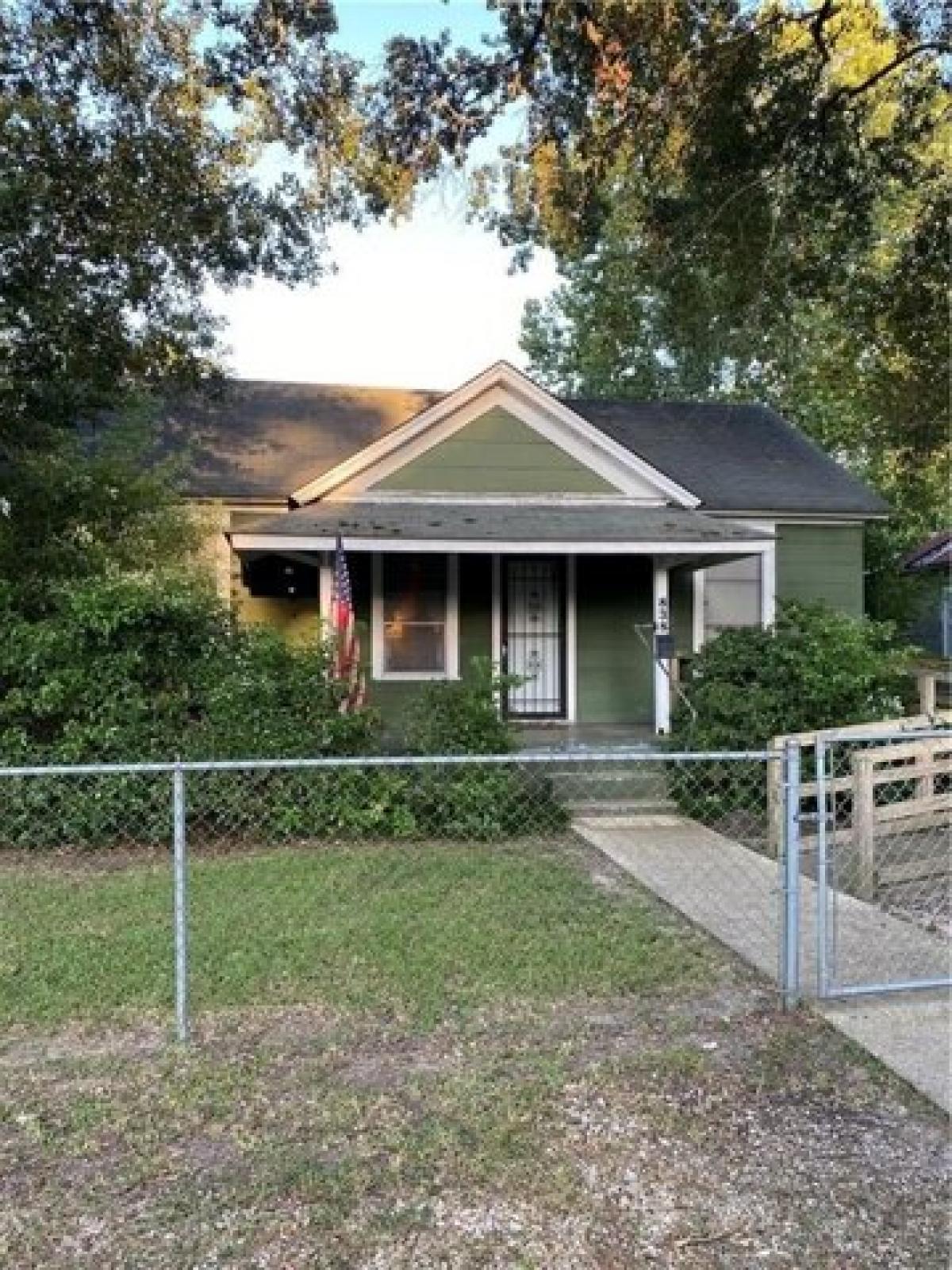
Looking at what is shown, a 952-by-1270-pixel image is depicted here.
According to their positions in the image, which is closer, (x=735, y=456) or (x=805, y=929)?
(x=805, y=929)

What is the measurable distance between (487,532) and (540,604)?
7.47 feet

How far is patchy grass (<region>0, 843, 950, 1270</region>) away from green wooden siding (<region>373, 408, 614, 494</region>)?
757 centimetres

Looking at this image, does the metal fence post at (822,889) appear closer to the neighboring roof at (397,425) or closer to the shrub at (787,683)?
the shrub at (787,683)

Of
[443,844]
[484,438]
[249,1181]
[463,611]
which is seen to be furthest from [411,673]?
[249,1181]

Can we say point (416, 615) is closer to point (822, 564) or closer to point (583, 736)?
point (583, 736)

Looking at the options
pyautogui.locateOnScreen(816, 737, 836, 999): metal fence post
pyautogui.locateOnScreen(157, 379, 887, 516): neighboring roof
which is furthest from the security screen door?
pyautogui.locateOnScreen(816, 737, 836, 999): metal fence post

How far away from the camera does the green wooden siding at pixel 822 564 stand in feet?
46.8

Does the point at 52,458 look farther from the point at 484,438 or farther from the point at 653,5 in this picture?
the point at 653,5

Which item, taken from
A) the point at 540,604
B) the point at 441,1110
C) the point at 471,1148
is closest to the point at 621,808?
the point at 540,604

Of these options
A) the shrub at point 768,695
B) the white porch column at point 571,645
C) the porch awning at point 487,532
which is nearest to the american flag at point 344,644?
the porch awning at point 487,532

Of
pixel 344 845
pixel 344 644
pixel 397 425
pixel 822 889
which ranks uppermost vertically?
pixel 397 425

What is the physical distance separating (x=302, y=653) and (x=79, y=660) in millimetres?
1738

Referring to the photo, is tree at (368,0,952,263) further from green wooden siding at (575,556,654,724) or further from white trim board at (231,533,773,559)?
green wooden siding at (575,556,654,724)

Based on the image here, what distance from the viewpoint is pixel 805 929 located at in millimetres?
5648
